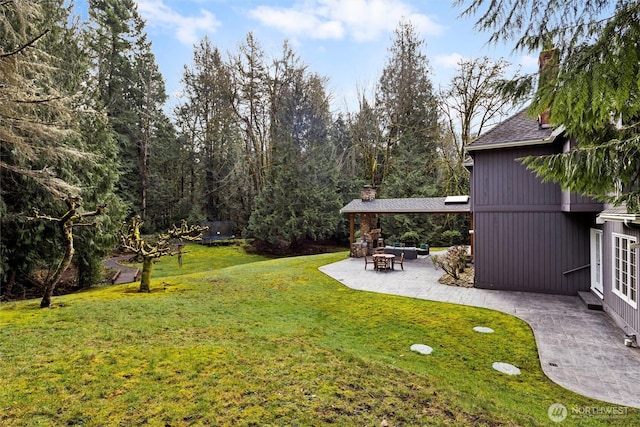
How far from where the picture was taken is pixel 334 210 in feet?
75.4

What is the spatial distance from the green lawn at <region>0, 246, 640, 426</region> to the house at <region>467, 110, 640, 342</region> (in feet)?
9.22

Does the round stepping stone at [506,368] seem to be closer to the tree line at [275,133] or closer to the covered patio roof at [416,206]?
the covered patio roof at [416,206]

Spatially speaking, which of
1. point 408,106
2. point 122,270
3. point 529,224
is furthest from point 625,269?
point 408,106

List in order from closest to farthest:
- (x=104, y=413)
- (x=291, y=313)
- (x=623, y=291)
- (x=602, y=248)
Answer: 1. (x=104, y=413)
2. (x=623, y=291)
3. (x=291, y=313)
4. (x=602, y=248)

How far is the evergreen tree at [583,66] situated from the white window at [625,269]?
11.4ft

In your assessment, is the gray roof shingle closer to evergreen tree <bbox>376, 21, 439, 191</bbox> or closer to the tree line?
the tree line

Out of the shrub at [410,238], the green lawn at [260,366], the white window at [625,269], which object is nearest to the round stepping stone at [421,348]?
the green lawn at [260,366]

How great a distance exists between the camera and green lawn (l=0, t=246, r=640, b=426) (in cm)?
308

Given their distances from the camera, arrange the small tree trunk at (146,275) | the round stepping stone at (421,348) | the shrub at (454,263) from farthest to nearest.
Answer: the shrub at (454,263) < the small tree trunk at (146,275) < the round stepping stone at (421,348)

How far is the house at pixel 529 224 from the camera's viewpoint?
8422mm

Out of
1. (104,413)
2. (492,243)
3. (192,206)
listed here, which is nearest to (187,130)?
(192,206)

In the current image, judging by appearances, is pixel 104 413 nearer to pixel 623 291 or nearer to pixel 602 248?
pixel 623 291

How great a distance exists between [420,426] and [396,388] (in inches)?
28.8

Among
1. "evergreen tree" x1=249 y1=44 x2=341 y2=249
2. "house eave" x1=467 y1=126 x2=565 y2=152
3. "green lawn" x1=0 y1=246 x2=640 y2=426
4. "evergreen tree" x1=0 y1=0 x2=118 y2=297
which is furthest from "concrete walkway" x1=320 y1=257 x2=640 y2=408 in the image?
"evergreen tree" x1=249 y1=44 x2=341 y2=249
